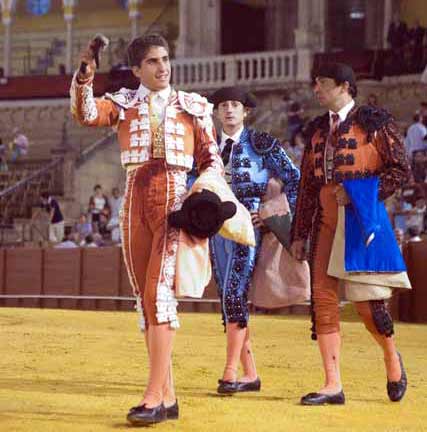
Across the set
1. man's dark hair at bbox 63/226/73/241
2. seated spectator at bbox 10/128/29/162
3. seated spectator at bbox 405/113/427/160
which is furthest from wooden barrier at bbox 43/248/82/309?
seated spectator at bbox 10/128/29/162

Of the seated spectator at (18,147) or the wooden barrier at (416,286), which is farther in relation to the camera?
the seated spectator at (18,147)

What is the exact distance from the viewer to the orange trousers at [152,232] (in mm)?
5613

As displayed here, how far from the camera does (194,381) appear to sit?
23.5 feet

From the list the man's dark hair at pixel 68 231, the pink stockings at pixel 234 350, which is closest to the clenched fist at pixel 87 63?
the pink stockings at pixel 234 350

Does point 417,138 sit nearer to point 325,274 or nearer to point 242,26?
point 325,274

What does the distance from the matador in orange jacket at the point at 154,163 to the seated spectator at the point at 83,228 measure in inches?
472

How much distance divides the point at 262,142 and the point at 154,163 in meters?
1.27

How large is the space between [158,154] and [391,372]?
144 centimetres

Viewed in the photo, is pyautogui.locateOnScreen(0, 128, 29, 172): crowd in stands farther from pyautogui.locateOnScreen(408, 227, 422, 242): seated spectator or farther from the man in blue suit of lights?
the man in blue suit of lights

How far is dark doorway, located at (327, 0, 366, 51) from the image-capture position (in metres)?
24.5

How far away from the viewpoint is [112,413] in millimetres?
5887

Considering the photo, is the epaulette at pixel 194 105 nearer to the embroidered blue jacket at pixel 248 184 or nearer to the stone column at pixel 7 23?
the embroidered blue jacket at pixel 248 184

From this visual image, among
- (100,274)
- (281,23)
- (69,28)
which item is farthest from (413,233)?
(69,28)

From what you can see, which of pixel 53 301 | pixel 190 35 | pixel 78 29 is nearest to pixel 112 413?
pixel 53 301
